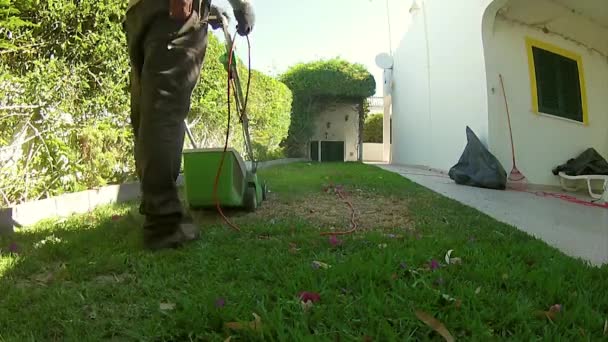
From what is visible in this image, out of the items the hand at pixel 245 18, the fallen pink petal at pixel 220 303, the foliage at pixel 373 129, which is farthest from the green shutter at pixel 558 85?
the foliage at pixel 373 129

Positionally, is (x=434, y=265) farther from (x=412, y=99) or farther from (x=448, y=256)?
(x=412, y=99)

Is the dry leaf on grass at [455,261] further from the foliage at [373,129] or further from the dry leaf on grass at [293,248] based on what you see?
the foliage at [373,129]

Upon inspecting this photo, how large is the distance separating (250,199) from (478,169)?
335 centimetres

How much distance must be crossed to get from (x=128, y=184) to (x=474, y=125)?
180 inches

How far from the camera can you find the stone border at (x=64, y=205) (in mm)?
2225

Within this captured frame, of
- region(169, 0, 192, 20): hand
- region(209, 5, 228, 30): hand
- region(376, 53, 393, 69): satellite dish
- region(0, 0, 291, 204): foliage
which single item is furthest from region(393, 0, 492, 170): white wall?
region(169, 0, 192, 20): hand

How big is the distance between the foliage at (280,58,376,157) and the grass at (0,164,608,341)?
10466mm

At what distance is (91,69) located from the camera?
3102mm

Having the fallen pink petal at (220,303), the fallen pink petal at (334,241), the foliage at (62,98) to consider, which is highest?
the foliage at (62,98)

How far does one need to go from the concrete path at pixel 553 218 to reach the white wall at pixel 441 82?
155 centimetres

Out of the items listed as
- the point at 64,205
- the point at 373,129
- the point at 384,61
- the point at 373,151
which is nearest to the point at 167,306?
the point at 64,205

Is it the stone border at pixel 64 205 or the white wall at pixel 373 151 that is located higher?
the white wall at pixel 373 151

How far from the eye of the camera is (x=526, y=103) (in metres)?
5.40

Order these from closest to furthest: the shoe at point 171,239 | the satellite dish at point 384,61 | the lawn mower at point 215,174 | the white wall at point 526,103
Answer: the shoe at point 171,239 < the lawn mower at point 215,174 < the white wall at point 526,103 < the satellite dish at point 384,61
